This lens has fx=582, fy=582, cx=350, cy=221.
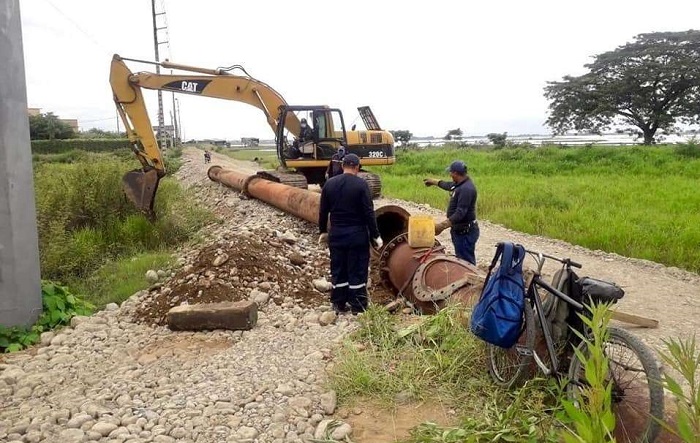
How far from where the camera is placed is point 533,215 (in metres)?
11.5

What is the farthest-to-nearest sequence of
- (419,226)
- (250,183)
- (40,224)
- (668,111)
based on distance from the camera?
(668,111) < (250,183) < (40,224) < (419,226)

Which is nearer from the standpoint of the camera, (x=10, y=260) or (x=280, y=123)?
(x=10, y=260)

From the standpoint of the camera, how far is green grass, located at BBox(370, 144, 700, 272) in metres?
9.38

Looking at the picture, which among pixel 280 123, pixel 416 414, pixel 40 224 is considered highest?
pixel 280 123

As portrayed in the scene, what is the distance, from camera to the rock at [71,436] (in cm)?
350

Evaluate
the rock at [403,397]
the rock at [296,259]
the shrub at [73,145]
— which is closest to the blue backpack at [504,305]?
the rock at [403,397]

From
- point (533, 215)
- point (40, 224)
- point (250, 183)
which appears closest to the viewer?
point (40, 224)

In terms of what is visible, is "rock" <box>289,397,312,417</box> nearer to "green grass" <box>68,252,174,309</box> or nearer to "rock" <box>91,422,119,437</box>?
"rock" <box>91,422,119,437</box>

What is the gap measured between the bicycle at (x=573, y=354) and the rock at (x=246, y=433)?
1608 mm

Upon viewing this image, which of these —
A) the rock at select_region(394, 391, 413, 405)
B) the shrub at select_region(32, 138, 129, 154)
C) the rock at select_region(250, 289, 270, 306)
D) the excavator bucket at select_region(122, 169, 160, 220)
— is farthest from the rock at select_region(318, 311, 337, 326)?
the shrub at select_region(32, 138, 129, 154)

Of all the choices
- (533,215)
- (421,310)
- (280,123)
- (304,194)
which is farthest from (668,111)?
(421,310)

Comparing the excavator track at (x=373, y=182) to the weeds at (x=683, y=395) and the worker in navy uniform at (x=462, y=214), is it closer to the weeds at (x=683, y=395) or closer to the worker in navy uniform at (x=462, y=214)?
the worker in navy uniform at (x=462, y=214)

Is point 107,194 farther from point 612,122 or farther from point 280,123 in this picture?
point 612,122

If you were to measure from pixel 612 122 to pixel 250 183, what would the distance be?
88.9ft
